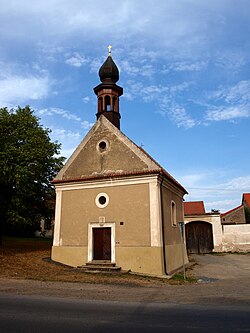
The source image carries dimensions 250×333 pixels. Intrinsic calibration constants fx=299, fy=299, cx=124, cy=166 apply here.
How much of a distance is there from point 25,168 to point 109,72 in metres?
8.33

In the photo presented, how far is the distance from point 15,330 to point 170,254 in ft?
38.2

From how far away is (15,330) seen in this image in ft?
16.8

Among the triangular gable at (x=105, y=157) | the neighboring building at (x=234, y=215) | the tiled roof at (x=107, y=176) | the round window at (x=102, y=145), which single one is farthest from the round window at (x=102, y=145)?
the neighboring building at (x=234, y=215)

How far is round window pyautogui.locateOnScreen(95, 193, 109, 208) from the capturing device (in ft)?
52.3

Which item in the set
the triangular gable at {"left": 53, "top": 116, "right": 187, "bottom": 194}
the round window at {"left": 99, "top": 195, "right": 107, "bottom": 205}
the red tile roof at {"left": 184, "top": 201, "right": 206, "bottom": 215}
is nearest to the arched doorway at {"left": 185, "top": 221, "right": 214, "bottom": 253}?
the triangular gable at {"left": 53, "top": 116, "right": 187, "bottom": 194}

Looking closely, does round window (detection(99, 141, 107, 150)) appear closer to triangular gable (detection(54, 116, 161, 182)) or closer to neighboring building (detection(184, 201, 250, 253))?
triangular gable (detection(54, 116, 161, 182))

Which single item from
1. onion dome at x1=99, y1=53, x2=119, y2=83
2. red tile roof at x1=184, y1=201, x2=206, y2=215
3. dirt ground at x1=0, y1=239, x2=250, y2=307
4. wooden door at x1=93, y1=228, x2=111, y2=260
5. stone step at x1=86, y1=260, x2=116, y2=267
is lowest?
dirt ground at x1=0, y1=239, x2=250, y2=307

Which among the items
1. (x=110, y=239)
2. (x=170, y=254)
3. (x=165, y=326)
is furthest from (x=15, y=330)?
(x=170, y=254)

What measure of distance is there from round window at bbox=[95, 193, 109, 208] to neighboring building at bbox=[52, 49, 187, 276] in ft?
0.18

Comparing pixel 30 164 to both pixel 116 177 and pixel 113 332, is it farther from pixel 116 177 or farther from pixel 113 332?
pixel 113 332

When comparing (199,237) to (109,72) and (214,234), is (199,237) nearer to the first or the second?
Answer: (214,234)

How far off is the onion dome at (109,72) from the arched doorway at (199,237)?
1548cm

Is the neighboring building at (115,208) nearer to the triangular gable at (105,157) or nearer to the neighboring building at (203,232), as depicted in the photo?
the triangular gable at (105,157)

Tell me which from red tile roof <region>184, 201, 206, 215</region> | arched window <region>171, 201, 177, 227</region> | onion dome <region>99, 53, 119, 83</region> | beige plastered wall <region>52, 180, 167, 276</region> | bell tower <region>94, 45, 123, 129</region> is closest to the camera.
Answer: beige plastered wall <region>52, 180, 167, 276</region>
